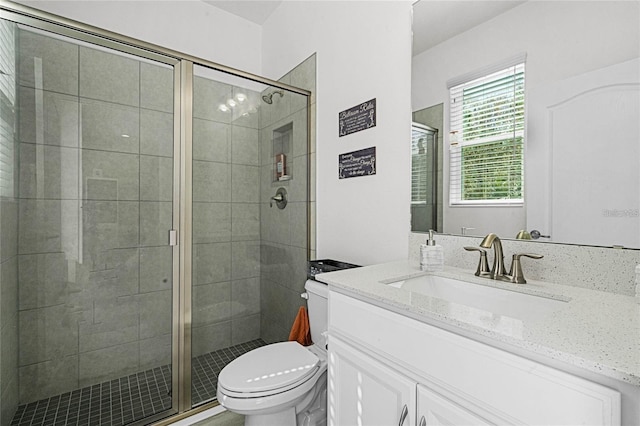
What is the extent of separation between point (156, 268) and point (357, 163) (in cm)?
118

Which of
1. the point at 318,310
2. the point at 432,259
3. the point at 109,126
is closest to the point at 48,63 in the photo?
the point at 109,126

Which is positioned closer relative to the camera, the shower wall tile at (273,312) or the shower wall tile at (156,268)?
the shower wall tile at (156,268)

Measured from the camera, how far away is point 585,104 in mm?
964

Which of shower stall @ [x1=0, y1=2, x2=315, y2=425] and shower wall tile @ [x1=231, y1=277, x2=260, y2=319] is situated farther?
shower wall tile @ [x1=231, y1=277, x2=260, y2=319]

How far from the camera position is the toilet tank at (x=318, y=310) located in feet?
5.23

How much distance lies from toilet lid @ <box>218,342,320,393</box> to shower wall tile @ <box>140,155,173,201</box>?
896mm

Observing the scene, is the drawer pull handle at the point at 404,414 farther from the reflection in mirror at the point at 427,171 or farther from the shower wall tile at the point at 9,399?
the shower wall tile at the point at 9,399

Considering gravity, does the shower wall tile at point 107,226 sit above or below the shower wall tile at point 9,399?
above

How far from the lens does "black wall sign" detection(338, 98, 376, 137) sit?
1.65m

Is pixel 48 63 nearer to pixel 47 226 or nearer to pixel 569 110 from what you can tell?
pixel 47 226

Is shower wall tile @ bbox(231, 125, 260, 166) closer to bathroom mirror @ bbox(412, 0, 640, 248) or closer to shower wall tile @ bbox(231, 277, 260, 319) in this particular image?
shower wall tile @ bbox(231, 277, 260, 319)

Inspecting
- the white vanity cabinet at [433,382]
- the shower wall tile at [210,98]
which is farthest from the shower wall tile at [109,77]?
the white vanity cabinet at [433,382]

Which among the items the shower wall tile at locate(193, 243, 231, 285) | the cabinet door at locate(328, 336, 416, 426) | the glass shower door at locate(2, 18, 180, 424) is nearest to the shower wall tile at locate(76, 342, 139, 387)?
the glass shower door at locate(2, 18, 180, 424)

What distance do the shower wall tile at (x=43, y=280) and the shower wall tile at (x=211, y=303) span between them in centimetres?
57
